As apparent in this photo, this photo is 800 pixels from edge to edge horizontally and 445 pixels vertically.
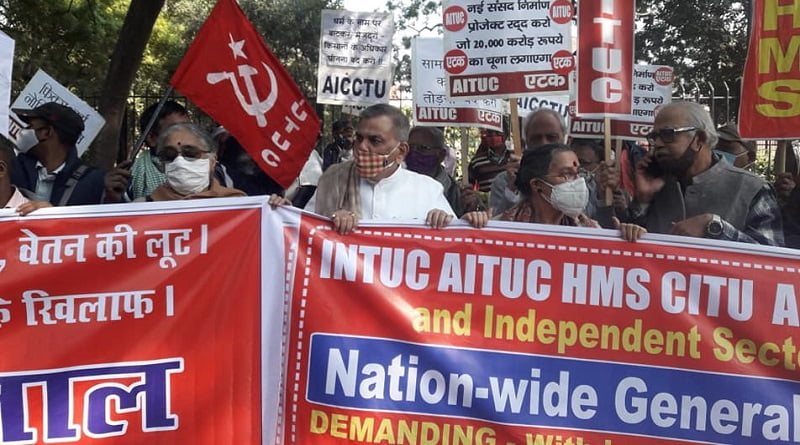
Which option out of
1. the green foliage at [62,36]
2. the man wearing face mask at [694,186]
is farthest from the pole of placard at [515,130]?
the green foliage at [62,36]

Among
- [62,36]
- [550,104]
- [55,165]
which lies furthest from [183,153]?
[62,36]

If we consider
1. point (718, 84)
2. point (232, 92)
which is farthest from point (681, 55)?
point (232, 92)

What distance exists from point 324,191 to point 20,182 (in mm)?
1624

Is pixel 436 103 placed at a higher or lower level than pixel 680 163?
higher

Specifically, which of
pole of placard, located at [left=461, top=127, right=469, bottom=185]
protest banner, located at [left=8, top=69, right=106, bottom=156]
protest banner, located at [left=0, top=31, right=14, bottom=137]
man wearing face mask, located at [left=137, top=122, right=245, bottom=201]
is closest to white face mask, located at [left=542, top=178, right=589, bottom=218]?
man wearing face mask, located at [left=137, top=122, right=245, bottom=201]

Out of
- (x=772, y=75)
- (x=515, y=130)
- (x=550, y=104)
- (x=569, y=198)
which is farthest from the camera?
(x=550, y=104)

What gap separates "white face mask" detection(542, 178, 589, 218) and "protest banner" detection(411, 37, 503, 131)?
372 cm

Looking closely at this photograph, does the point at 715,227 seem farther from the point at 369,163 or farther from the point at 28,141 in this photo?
the point at 28,141

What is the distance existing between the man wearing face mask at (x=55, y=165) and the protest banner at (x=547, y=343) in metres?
1.68

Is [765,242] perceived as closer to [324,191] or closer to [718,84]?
[324,191]

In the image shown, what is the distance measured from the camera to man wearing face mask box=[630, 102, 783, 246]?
3.81m

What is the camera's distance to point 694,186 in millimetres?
3963

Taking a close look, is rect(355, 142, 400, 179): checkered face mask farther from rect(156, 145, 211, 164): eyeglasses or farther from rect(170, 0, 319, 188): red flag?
rect(170, 0, 319, 188): red flag

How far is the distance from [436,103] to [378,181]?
4314mm
